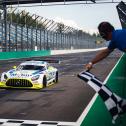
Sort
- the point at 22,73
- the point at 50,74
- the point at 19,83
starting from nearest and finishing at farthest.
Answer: the point at 19,83 → the point at 22,73 → the point at 50,74

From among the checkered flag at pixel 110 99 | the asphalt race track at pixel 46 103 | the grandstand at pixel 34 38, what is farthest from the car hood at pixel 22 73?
the grandstand at pixel 34 38

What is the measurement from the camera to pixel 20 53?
192 ft

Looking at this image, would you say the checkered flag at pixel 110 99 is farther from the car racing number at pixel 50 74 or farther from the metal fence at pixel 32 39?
the metal fence at pixel 32 39

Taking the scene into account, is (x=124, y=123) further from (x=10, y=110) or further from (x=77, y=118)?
(x=10, y=110)

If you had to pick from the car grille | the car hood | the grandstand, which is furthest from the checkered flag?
the grandstand

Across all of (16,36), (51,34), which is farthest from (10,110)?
(51,34)

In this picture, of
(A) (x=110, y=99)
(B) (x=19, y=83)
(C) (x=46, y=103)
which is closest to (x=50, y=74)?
(B) (x=19, y=83)

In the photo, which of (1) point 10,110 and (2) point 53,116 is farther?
(1) point 10,110

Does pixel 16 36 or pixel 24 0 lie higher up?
pixel 24 0

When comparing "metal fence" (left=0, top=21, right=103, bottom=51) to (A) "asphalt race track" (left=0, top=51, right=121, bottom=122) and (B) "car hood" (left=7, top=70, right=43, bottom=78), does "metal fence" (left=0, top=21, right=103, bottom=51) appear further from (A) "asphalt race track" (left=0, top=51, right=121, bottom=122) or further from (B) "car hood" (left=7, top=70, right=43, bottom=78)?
(A) "asphalt race track" (left=0, top=51, right=121, bottom=122)

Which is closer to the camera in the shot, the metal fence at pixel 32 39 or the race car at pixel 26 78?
the race car at pixel 26 78

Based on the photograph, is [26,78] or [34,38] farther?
[34,38]

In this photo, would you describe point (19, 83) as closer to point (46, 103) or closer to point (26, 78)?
point (26, 78)

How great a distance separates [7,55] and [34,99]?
133 feet
